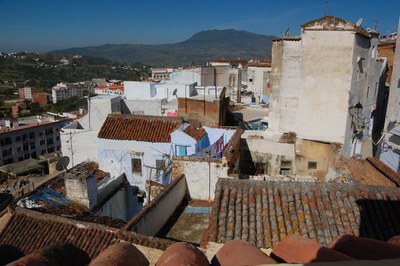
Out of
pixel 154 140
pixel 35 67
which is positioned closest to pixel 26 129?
pixel 154 140

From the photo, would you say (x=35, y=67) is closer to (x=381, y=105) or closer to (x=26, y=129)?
(x=26, y=129)

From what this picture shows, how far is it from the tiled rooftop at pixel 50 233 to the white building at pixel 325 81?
460 inches

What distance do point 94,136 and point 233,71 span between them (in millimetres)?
25491

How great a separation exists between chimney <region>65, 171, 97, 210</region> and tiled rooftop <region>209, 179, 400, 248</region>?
8.25 m

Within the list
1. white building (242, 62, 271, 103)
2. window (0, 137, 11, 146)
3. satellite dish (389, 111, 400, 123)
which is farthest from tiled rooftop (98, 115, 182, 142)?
window (0, 137, 11, 146)

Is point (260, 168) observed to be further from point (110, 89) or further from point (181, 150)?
point (110, 89)

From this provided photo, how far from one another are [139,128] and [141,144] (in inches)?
48.6

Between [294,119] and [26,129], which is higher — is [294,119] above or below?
above

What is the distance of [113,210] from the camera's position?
1636 centimetres

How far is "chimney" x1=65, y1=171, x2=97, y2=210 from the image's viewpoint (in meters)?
13.4

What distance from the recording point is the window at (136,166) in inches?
711

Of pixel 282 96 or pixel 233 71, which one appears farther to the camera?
pixel 233 71

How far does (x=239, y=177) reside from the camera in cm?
1316

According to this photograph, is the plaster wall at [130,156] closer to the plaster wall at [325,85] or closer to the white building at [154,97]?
the white building at [154,97]
